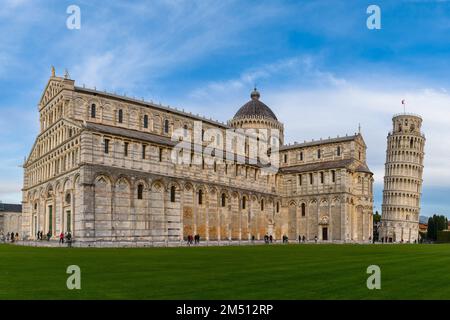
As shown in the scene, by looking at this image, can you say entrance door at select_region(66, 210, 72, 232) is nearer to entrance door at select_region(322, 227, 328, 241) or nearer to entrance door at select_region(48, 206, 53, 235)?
entrance door at select_region(48, 206, 53, 235)

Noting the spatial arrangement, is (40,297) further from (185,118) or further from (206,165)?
(185,118)

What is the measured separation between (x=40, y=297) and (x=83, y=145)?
37289mm

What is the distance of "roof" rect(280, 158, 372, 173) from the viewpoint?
228ft

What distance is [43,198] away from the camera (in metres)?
55.8

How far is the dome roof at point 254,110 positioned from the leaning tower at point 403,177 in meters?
41.1

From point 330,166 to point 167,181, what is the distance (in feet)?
91.0

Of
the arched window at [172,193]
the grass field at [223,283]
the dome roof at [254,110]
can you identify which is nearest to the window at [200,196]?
the arched window at [172,193]

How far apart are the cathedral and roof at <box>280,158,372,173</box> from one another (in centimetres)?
18

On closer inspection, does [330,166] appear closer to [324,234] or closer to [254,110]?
[324,234]

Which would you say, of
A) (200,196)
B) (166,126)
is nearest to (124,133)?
(166,126)

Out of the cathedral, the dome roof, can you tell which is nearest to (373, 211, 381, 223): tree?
the cathedral

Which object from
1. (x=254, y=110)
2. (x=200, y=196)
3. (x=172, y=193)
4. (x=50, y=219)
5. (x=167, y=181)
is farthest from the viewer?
(x=254, y=110)

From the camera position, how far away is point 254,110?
259 feet

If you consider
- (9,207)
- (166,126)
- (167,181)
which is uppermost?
(166,126)
